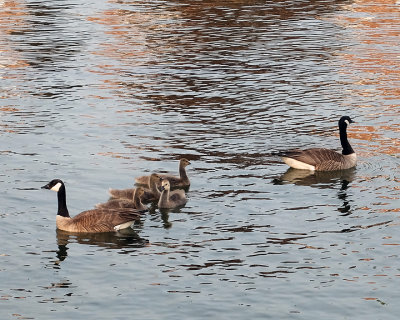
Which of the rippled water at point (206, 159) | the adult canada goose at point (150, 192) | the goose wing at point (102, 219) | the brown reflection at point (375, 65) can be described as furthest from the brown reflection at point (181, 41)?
the goose wing at point (102, 219)

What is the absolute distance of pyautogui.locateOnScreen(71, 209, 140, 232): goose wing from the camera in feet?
72.5

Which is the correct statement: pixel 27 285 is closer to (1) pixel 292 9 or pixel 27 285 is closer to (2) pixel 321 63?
(2) pixel 321 63

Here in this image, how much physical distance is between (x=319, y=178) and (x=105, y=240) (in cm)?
692

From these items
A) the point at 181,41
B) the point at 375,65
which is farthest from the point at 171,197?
the point at 181,41

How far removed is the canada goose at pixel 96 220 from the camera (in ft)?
72.5

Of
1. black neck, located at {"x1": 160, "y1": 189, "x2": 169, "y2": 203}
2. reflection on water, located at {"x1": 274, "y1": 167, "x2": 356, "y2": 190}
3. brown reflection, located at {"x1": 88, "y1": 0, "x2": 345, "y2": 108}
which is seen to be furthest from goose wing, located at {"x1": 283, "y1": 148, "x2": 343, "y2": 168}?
brown reflection, located at {"x1": 88, "y1": 0, "x2": 345, "y2": 108}

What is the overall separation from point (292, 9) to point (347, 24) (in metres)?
Result: 5.29

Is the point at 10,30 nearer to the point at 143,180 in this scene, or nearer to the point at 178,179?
the point at 143,180

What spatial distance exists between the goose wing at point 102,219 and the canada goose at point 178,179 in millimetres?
2506

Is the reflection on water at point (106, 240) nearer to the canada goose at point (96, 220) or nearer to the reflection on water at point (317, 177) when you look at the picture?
the canada goose at point (96, 220)

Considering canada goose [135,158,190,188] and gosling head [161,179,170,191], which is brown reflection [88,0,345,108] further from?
gosling head [161,179,170,191]

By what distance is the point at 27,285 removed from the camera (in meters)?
19.1

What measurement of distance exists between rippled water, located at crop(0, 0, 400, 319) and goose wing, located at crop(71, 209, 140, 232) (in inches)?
8.9

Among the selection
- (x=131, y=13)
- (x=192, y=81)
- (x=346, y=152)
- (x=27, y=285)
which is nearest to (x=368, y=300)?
(x=27, y=285)
